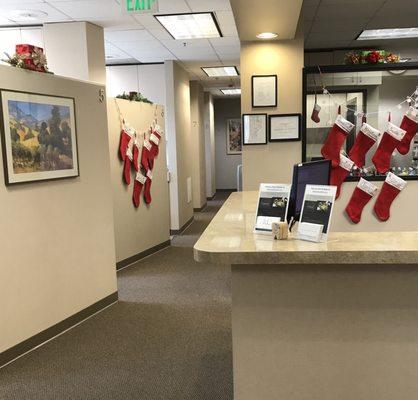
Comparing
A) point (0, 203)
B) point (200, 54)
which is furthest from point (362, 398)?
point (200, 54)

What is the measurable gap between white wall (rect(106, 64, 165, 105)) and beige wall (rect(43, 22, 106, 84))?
214 cm

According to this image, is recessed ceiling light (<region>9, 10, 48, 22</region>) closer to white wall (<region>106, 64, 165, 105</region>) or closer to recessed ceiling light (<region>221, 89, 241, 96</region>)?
white wall (<region>106, 64, 165, 105</region>)

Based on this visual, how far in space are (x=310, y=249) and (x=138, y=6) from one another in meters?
2.48

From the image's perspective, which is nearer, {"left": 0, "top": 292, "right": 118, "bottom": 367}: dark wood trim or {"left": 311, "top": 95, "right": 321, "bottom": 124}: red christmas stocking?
{"left": 0, "top": 292, "right": 118, "bottom": 367}: dark wood trim

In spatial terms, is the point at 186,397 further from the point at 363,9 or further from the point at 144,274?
the point at 363,9

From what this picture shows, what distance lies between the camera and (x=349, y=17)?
511cm

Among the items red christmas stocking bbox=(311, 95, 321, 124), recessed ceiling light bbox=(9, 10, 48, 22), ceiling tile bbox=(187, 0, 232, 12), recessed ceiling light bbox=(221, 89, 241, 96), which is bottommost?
red christmas stocking bbox=(311, 95, 321, 124)

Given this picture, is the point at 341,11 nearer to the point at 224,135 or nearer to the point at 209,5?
the point at 209,5

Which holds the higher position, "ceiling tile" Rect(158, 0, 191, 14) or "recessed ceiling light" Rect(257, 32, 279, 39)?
"ceiling tile" Rect(158, 0, 191, 14)

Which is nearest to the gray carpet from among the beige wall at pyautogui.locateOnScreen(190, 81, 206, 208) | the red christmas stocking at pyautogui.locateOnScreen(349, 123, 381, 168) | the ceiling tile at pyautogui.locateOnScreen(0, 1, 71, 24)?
the red christmas stocking at pyautogui.locateOnScreen(349, 123, 381, 168)

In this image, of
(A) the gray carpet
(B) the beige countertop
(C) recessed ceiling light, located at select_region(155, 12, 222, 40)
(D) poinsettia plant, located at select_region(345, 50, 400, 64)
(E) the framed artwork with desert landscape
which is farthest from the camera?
(C) recessed ceiling light, located at select_region(155, 12, 222, 40)

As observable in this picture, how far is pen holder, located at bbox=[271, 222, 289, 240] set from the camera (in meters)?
1.82

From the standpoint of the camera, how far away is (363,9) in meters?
4.79

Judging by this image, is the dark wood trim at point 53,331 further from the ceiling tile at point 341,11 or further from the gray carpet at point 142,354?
the ceiling tile at point 341,11
